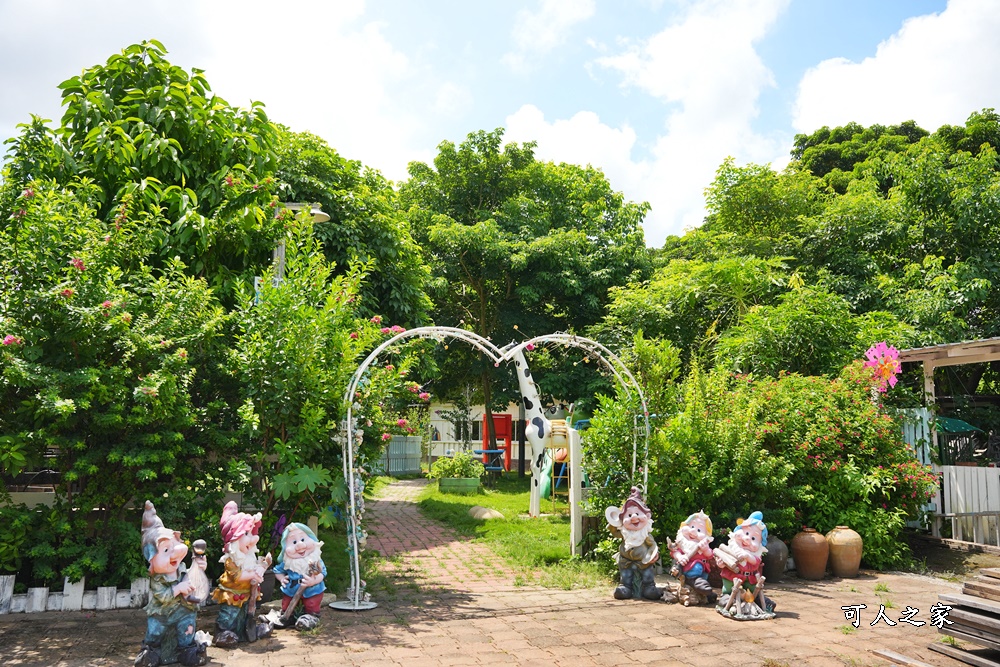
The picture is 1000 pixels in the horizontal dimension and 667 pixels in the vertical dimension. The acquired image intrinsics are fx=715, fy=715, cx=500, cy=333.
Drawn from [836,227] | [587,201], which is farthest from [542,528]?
[587,201]

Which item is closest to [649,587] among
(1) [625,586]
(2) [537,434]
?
(1) [625,586]

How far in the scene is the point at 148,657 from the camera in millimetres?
5227

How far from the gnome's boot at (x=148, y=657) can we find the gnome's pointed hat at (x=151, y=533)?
63 centimetres

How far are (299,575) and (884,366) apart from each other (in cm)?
793

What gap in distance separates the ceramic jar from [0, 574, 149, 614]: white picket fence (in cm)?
660

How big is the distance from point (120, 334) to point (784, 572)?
7751mm

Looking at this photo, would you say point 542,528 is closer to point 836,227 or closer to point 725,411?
point 725,411

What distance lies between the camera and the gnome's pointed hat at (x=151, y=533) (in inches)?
213

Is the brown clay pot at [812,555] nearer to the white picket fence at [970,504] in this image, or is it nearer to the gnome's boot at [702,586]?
the gnome's boot at [702,586]

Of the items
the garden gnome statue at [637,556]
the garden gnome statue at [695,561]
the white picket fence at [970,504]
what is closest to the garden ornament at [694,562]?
the garden gnome statue at [695,561]

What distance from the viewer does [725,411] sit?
29.8 ft

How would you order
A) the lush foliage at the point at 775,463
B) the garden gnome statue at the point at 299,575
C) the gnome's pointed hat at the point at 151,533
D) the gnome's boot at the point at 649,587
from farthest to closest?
the lush foliage at the point at 775,463
the gnome's boot at the point at 649,587
the garden gnome statue at the point at 299,575
the gnome's pointed hat at the point at 151,533

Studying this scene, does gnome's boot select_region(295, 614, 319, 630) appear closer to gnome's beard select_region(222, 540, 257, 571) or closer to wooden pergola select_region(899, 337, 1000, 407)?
gnome's beard select_region(222, 540, 257, 571)

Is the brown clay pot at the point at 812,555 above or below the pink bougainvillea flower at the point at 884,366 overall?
below
